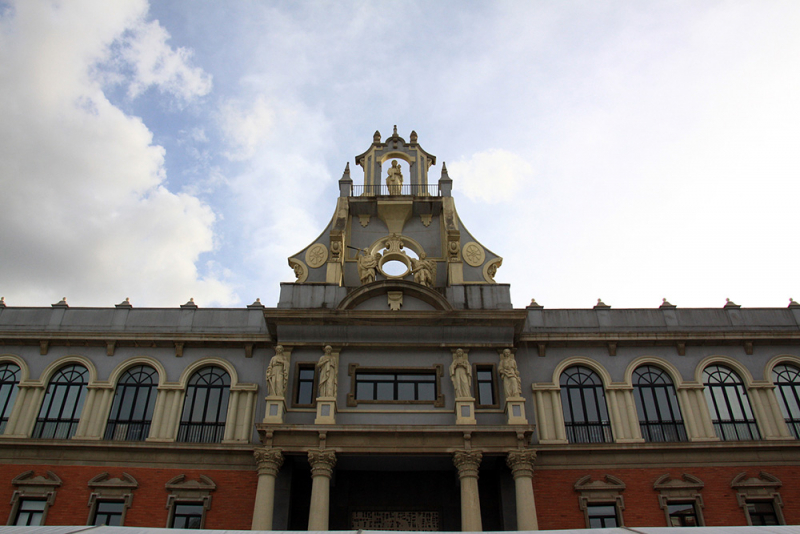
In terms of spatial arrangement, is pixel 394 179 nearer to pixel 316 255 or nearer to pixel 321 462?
pixel 316 255

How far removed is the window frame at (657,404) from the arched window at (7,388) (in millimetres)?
24218

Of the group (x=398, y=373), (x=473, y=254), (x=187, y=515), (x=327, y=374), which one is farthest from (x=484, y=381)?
(x=187, y=515)

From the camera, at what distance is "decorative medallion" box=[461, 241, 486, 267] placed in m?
26.4

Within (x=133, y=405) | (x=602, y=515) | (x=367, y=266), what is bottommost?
(x=602, y=515)

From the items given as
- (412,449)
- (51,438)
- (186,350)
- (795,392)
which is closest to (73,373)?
(51,438)

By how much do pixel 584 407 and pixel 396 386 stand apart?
23.9 feet

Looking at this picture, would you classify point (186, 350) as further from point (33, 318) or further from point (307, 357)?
point (33, 318)

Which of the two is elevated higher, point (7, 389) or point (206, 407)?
point (7, 389)

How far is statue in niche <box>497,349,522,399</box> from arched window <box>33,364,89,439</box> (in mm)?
16210

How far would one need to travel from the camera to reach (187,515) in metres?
21.9

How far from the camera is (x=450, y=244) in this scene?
26234 mm

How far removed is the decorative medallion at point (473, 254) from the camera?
26.4 metres

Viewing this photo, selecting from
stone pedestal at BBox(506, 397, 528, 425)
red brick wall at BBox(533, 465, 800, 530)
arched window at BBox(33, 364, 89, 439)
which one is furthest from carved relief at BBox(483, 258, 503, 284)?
arched window at BBox(33, 364, 89, 439)

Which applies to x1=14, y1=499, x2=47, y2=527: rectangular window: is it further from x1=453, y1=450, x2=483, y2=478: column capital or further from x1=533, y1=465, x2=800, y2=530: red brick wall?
x1=533, y1=465, x2=800, y2=530: red brick wall
